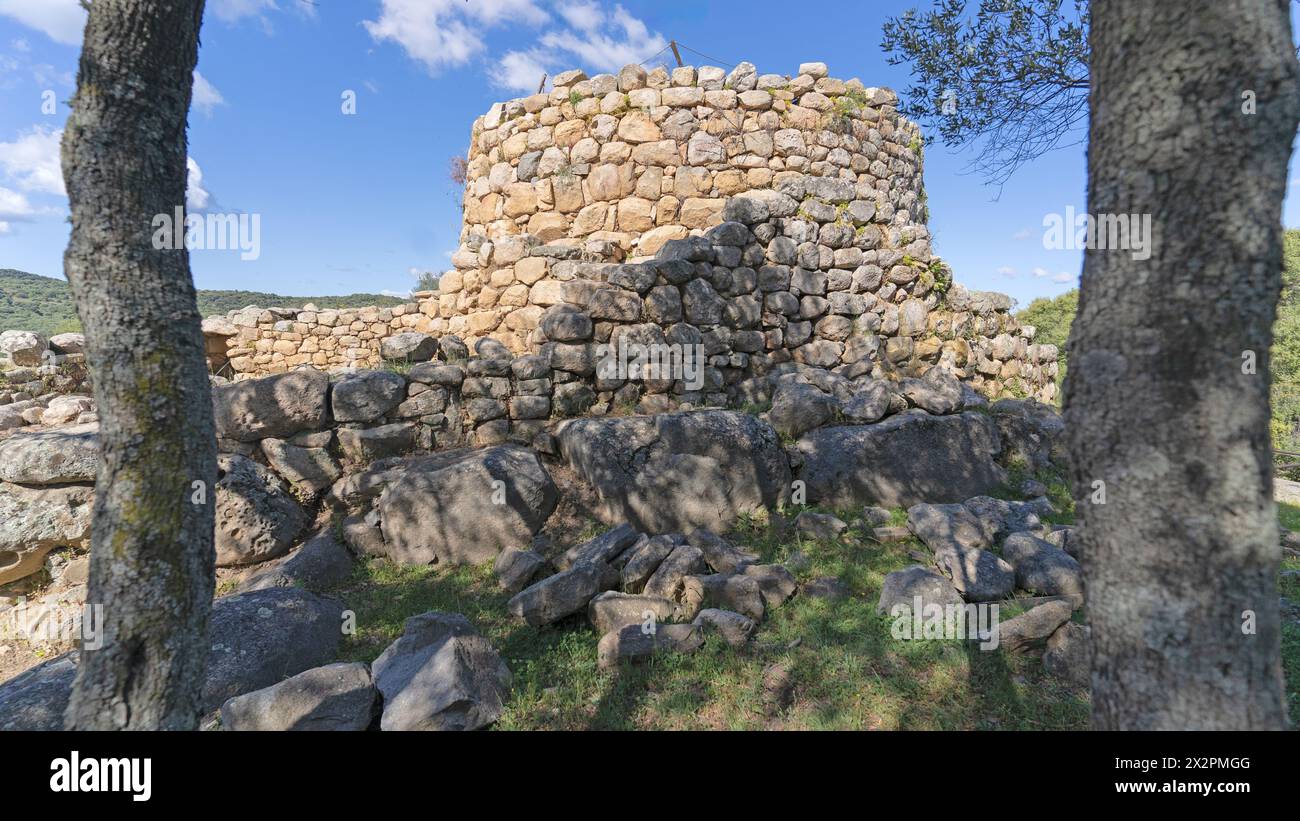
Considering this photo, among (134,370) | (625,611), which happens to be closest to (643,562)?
(625,611)

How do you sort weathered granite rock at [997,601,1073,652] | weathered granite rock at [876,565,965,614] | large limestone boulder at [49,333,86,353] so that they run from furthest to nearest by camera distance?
large limestone boulder at [49,333,86,353] < weathered granite rock at [876,565,965,614] < weathered granite rock at [997,601,1073,652]

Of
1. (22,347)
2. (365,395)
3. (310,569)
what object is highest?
(22,347)

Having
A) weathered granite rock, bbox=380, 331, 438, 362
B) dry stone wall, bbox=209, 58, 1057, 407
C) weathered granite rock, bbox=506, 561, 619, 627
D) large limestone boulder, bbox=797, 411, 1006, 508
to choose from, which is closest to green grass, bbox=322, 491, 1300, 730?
weathered granite rock, bbox=506, 561, 619, 627

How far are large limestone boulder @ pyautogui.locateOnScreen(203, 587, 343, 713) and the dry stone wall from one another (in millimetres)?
5196

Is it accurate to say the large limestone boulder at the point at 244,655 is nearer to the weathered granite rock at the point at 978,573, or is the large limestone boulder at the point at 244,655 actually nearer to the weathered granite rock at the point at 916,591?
the weathered granite rock at the point at 916,591

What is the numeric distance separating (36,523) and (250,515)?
5.73 feet

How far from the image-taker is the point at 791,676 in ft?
12.2

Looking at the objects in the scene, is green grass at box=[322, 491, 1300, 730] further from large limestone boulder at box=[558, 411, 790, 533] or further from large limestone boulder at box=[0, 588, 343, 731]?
large limestone boulder at box=[558, 411, 790, 533]

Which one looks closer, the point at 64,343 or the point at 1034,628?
the point at 1034,628

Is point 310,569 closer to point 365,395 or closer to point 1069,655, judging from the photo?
point 365,395

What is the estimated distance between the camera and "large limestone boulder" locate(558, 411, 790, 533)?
20.7 ft

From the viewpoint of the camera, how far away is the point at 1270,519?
1.89m
